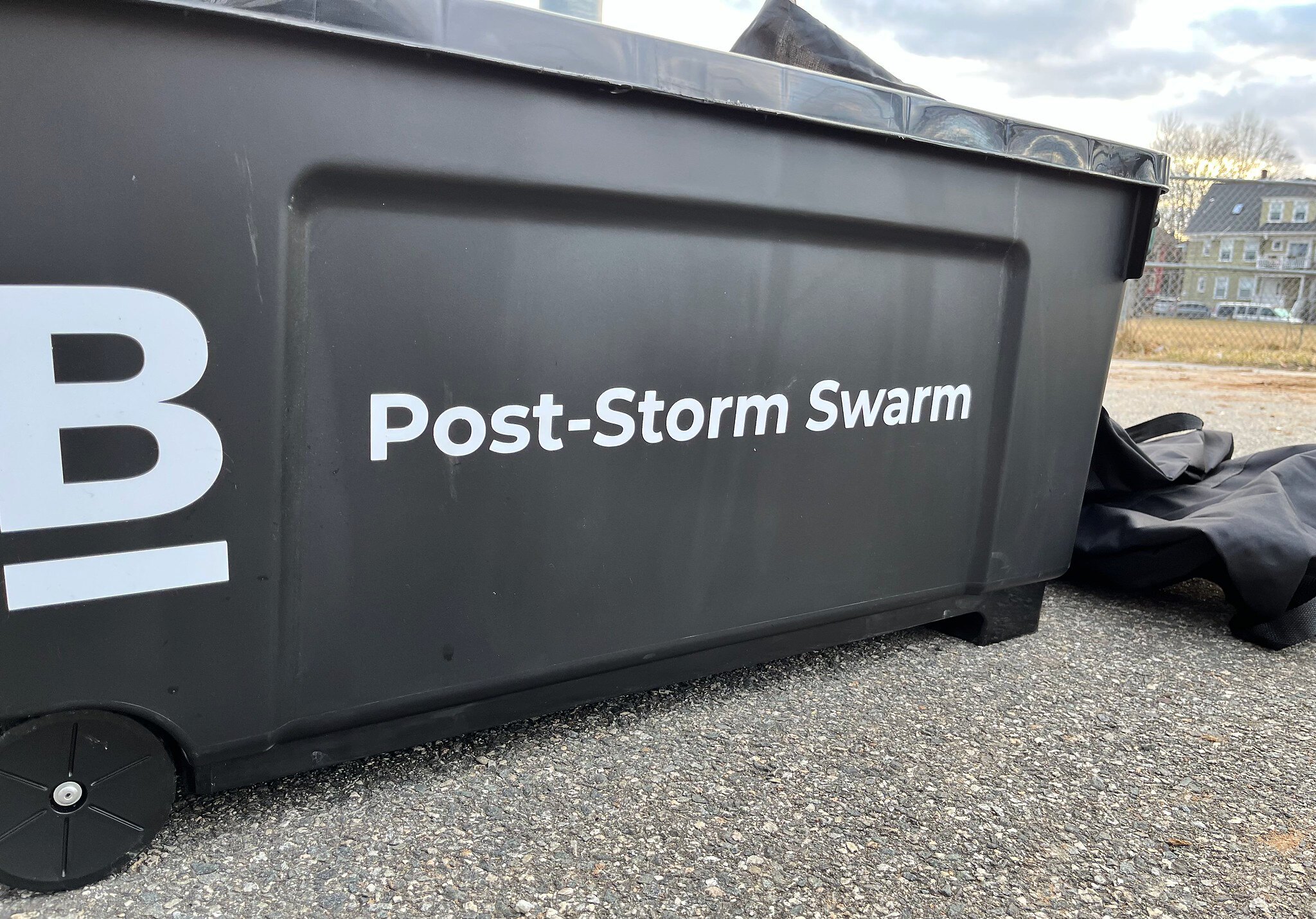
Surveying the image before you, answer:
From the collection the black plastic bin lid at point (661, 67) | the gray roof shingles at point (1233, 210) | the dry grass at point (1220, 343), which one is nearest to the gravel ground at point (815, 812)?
the black plastic bin lid at point (661, 67)

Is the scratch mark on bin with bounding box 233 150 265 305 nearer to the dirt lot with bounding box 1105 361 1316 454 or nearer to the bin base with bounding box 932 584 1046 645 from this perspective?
the bin base with bounding box 932 584 1046 645

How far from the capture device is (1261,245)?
63.4ft

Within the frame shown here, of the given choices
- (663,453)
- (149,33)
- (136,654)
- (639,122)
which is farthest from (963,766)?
(149,33)

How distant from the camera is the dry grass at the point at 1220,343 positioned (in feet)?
34.0

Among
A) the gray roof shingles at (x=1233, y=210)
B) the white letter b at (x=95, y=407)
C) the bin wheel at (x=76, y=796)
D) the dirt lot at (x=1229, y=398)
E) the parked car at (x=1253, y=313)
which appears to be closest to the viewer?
the white letter b at (x=95, y=407)

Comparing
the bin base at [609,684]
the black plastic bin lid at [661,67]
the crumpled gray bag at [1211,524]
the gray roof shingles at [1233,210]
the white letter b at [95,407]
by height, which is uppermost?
the gray roof shingles at [1233,210]

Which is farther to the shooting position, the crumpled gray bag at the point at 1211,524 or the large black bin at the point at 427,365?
the crumpled gray bag at the point at 1211,524

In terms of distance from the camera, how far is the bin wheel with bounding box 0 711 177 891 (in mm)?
1151

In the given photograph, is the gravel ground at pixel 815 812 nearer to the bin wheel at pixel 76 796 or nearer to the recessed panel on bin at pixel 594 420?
the bin wheel at pixel 76 796

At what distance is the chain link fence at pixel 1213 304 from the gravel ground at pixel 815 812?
7922mm

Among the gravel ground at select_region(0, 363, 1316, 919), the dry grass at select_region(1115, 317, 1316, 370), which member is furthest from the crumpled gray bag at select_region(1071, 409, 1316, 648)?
the dry grass at select_region(1115, 317, 1316, 370)

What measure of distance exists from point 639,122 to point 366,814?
1.14m

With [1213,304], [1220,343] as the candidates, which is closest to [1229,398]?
[1220,343]

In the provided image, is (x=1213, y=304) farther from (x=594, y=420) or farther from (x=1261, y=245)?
(x=594, y=420)
